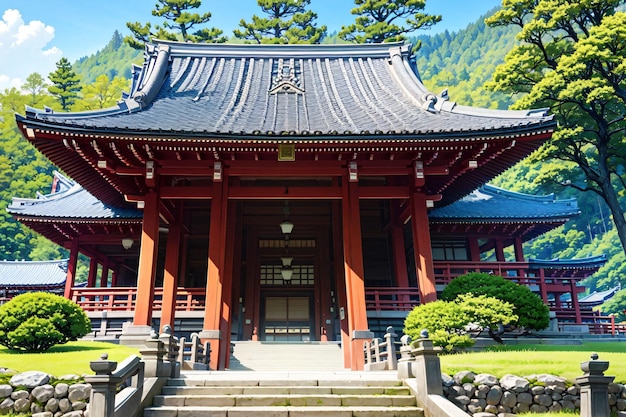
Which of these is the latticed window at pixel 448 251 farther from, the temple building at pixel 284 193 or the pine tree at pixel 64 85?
the pine tree at pixel 64 85

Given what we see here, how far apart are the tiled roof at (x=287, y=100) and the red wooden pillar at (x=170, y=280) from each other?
4.43 meters

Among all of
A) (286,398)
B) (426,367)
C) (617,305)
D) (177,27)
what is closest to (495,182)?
(617,305)

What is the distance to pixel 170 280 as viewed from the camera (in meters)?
15.8

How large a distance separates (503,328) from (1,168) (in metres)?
58.6

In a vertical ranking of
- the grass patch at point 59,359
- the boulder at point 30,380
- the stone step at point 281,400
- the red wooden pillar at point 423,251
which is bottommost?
the stone step at point 281,400

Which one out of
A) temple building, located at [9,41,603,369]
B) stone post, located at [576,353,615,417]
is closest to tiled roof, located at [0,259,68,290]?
temple building, located at [9,41,603,369]

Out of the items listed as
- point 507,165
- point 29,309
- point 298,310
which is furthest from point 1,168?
point 507,165

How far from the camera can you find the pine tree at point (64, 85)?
55.0 meters

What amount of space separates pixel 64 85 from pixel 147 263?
51108 millimetres

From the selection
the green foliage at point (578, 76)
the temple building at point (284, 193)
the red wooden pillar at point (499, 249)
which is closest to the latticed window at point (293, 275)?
the temple building at point (284, 193)

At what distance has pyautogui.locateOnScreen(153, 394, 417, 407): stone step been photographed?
828 cm

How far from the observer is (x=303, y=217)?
782 inches

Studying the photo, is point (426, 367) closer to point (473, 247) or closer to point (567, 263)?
point (473, 247)

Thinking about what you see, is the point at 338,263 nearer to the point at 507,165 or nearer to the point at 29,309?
the point at 507,165
